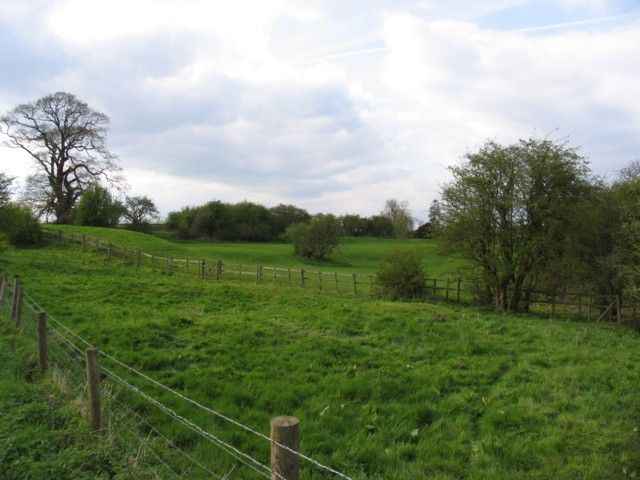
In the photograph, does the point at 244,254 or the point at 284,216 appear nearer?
the point at 244,254

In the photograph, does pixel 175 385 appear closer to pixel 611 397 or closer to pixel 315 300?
pixel 611 397

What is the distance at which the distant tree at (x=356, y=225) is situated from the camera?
318 ft

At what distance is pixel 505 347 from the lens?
1179cm

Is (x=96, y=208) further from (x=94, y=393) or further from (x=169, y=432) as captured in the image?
(x=94, y=393)

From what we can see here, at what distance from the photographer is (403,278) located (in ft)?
80.4

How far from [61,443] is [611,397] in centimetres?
790

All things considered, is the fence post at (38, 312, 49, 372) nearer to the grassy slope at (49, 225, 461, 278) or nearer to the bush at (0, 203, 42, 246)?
the grassy slope at (49, 225, 461, 278)

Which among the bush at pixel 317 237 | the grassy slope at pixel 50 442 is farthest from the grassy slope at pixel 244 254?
the grassy slope at pixel 50 442

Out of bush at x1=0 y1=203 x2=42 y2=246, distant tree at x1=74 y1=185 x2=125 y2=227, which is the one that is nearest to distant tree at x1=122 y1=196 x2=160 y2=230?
distant tree at x1=74 y1=185 x2=125 y2=227

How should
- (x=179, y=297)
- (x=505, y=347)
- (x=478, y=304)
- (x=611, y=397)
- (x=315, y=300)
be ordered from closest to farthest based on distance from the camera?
(x=611, y=397) < (x=505, y=347) < (x=179, y=297) < (x=315, y=300) < (x=478, y=304)

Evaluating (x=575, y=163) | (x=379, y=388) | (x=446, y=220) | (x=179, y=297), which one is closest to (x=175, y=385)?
(x=379, y=388)

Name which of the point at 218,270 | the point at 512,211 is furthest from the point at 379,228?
the point at 512,211

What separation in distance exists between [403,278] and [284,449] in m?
21.6

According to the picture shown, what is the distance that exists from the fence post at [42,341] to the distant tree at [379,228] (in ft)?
298
